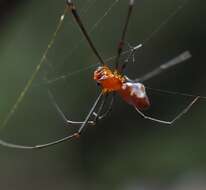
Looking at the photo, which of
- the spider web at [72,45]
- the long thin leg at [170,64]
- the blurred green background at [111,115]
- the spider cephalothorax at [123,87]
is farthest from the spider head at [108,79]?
the blurred green background at [111,115]

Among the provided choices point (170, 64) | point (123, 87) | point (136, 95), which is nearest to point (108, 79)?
point (123, 87)

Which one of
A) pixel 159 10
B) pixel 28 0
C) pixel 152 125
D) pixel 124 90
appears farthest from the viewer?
pixel 28 0

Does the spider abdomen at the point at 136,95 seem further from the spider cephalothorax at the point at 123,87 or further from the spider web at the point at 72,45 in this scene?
the spider web at the point at 72,45

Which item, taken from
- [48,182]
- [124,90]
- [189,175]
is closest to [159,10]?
[189,175]

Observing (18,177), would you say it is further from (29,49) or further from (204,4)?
(204,4)

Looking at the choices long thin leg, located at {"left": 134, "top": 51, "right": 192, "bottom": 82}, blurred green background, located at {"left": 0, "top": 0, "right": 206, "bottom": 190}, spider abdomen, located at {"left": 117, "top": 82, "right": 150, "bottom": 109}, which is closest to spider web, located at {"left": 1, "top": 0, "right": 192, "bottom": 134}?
blurred green background, located at {"left": 0, "top": 0, "right": 206, "bottom": 190}

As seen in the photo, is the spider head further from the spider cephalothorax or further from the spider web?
the spider web

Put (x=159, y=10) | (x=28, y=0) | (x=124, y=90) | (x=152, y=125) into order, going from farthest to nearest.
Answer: (x=28, y=0) → (x=152, y=125) → (x=159, y=10) → (x=124, y=90)
